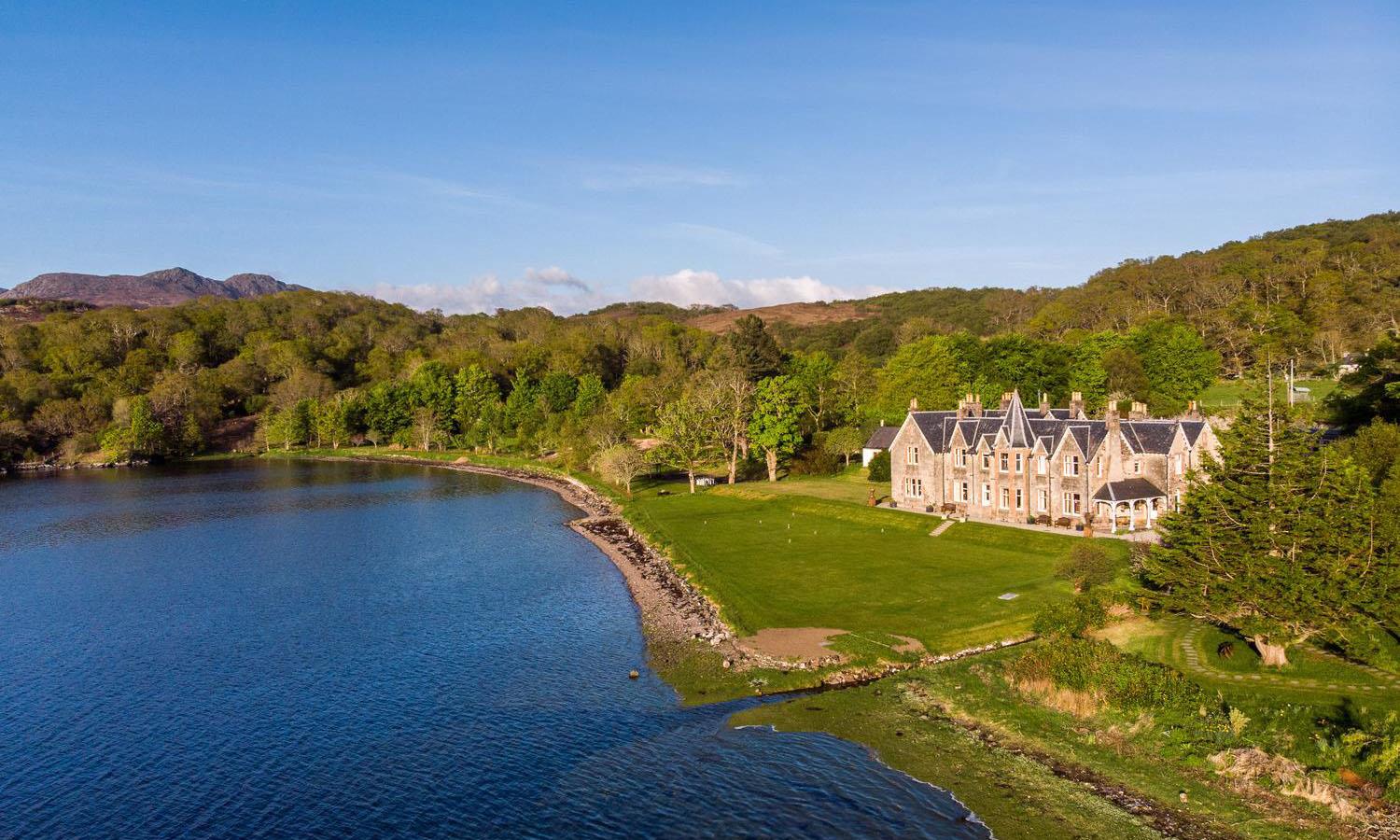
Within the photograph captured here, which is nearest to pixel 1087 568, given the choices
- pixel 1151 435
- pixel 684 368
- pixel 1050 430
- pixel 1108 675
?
pixel 1108 675

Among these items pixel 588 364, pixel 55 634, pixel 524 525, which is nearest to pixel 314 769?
pixel 55 634

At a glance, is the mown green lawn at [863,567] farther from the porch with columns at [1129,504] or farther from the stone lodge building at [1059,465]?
the porch with columns at [1129,504]

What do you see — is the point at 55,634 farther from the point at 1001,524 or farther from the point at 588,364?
the point at 588,364

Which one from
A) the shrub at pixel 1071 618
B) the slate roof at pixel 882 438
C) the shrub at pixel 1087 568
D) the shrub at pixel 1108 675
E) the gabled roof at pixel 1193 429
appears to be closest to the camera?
the shrub at pixel 1108 675

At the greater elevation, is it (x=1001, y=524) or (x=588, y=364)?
(x=588, y=364)

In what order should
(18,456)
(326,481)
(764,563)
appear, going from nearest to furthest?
(764,563) → (326,481) → (18,456)

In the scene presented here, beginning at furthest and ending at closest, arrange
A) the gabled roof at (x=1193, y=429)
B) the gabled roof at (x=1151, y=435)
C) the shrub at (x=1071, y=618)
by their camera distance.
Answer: the gabled roof at (x=1193, y=429), the gabled roof at (x=1151, y=435), the shrub at (x=1071, y=618)

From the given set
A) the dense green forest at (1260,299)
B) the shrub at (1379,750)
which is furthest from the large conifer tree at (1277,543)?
the dense green forest at (1260,299)
